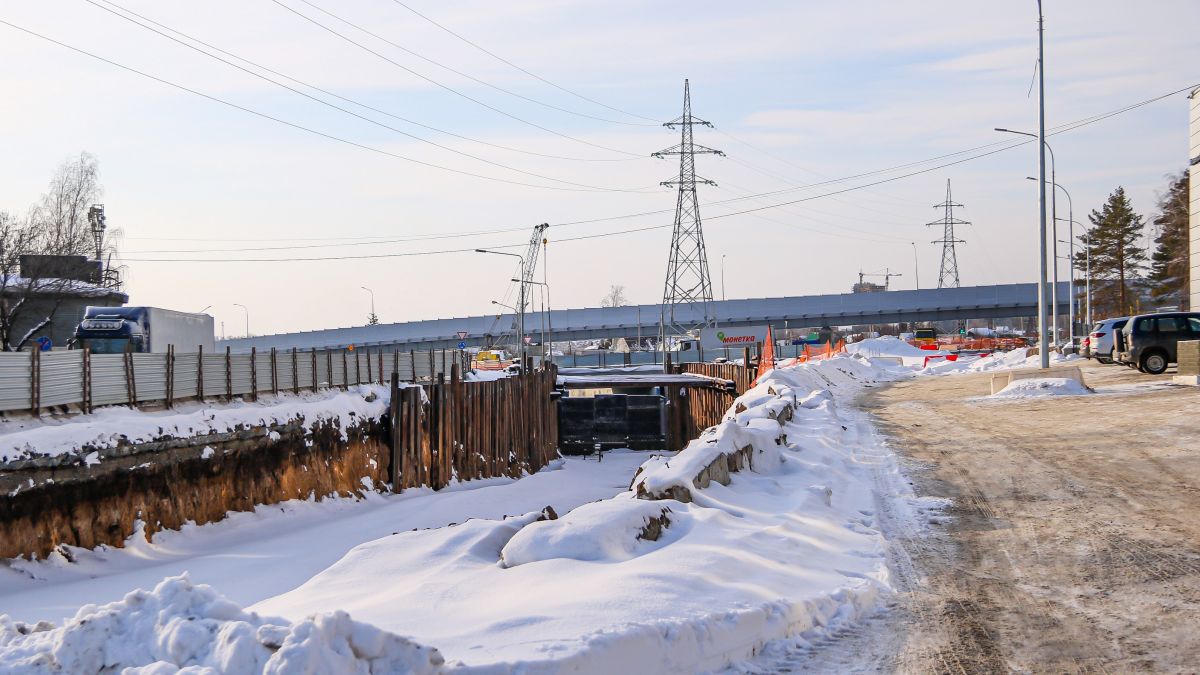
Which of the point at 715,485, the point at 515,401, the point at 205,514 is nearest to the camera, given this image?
the point at 715,485

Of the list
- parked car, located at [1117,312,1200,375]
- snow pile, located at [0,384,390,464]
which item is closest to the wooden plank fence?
snow pile, located at [0,384,390,464]

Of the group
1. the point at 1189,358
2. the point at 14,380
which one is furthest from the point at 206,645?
the point at 1189,358

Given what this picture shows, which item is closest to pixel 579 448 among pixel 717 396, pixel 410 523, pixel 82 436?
pixel 717 396

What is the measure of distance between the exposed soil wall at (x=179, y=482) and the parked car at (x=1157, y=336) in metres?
23.0

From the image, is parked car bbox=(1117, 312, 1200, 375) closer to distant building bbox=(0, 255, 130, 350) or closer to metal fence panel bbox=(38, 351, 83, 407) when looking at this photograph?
metal fence panel bbox=(38, 351, 83, 407)

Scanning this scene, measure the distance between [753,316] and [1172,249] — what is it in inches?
1716

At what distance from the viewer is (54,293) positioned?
46906 millimetres

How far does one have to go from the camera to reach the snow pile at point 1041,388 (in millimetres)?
26625

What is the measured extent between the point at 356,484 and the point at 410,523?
3.36m

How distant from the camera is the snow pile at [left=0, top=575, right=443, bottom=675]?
16.3ft

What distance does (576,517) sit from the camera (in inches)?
363

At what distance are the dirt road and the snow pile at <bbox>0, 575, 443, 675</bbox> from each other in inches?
114

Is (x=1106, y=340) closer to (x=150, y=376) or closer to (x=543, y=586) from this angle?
(x=150, y=376)

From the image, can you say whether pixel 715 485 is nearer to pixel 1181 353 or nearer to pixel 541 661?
pixel 541 661
